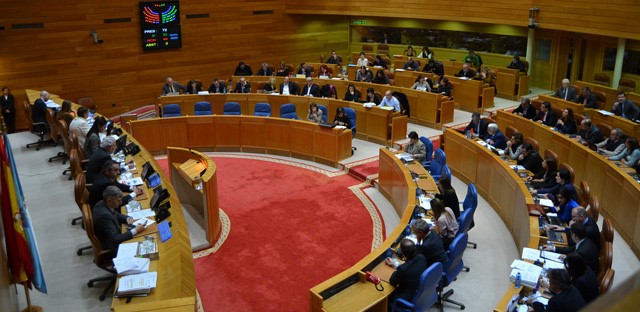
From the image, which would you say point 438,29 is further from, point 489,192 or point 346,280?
point 346,280

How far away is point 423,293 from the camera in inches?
224

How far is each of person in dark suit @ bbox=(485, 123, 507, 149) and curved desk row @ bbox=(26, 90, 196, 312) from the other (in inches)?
246

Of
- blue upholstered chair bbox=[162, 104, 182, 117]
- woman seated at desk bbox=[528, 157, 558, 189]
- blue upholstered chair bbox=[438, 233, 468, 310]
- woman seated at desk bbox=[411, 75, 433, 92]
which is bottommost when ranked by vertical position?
blue upholstered chair bbox=[438, 233, 468, 310]

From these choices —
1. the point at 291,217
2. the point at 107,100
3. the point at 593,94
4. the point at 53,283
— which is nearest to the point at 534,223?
the point at 291,217

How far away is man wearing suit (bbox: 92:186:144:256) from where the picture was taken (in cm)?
646

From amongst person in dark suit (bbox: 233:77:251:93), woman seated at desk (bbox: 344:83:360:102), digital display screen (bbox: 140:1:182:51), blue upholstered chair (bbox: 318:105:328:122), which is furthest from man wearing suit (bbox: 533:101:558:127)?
digital display screen (bbox: 140:1:182:51)

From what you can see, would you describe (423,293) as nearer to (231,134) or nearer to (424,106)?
(231,134)

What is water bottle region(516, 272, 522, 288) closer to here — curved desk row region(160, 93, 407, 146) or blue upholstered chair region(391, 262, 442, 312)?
blue upholstered chair region(391, 262, 442, 312)

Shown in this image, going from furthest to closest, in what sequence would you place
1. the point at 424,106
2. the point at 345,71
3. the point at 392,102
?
the point at 345,71 < the point at 424,106 < the point at 392,102

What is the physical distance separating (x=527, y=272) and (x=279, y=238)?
13.9ft

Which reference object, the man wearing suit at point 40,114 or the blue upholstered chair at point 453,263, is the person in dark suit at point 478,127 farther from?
the man wearing suit at point 40,114

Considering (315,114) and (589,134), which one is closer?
(589,134)

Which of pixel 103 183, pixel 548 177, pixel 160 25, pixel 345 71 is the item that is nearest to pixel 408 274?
pixel 548 177

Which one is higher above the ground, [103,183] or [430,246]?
[103,183]
